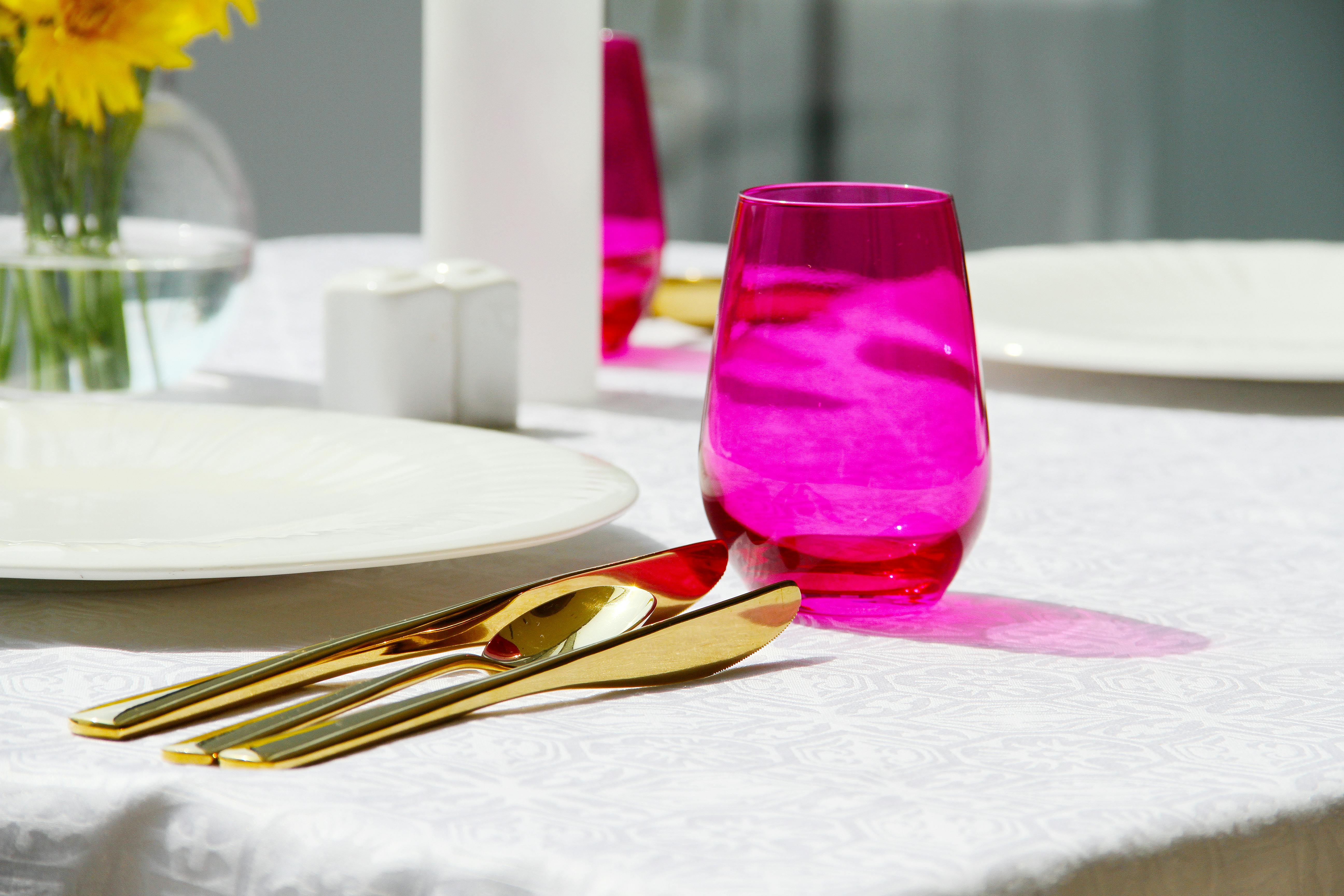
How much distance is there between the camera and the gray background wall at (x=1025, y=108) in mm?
3873

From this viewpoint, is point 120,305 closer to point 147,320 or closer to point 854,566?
point 147,320

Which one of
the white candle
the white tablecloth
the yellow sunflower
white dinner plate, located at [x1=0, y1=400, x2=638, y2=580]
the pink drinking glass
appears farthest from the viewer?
the pink drinking glass

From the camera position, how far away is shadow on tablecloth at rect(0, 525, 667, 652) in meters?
0.41

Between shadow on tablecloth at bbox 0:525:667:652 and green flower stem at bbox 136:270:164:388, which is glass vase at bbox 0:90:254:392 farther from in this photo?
shadow on tablecloth at bbox 0:525:667:652

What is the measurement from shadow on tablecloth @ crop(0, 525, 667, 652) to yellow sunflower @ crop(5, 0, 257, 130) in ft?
1.03

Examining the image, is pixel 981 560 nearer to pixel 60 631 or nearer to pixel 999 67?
pixel 60 631

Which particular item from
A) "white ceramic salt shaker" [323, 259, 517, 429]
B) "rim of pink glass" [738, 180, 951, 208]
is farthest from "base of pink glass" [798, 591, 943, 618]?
"white ceramic salt shaker" [323, 259, 517, 429]

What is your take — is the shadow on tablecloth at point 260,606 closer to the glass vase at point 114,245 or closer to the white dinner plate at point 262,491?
the white dinner plate at point 262,491

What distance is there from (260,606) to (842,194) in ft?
0.69

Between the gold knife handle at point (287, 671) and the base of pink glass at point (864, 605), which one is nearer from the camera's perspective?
the gold knife handle at point (287, 671)

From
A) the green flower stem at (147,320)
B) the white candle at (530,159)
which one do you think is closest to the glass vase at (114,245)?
the green flower stem at (147,320)

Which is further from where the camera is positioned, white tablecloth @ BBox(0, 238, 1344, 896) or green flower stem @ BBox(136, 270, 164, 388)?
green flower stem @ BBox(136, 270, 164, 388)

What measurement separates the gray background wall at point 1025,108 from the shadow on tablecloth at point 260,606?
347 cm

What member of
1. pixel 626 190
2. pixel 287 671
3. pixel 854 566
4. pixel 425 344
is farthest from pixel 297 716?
pixel 626 190
